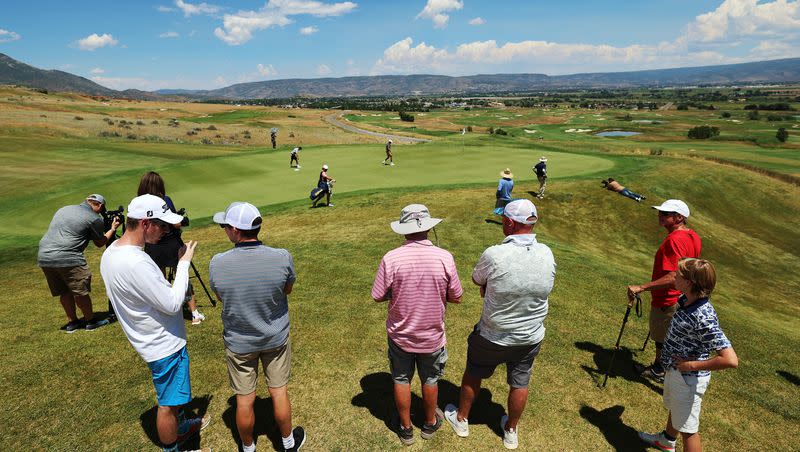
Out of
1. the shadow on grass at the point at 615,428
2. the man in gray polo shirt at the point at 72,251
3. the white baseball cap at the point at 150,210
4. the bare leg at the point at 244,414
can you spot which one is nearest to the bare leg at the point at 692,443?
the shadow on grass at the point at 615,428

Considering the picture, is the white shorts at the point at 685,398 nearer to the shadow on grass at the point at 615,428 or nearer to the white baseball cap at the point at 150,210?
the shadow on grass at the point at 615,428

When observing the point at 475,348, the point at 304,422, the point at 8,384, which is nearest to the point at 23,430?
the point at 8,384

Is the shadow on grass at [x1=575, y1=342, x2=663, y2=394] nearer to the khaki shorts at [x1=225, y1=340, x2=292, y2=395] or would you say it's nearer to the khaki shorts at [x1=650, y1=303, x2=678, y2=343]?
the khaki shorts at [x1=650, y1=303, x2=678, y2=343]

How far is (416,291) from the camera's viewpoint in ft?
12.8

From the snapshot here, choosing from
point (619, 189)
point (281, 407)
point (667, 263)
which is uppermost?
point (619, 189)

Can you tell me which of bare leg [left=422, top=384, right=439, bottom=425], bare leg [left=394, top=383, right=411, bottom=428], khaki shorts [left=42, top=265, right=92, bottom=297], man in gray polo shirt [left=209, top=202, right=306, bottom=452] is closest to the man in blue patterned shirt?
bare leg [left=422, top=384, right=439, bottom=425]

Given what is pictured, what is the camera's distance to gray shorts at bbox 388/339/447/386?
4.11 metres

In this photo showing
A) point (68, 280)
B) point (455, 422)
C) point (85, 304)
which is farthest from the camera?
point (85, 304)

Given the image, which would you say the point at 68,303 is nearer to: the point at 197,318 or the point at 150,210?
the point at 197,318

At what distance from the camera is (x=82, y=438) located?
426cm

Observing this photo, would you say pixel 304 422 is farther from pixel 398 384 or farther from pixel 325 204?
pixel 325 204

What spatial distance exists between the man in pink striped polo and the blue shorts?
212cm

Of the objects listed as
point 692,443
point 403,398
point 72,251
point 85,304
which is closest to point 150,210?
point 403,398

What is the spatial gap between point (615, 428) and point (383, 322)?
12.1ft
